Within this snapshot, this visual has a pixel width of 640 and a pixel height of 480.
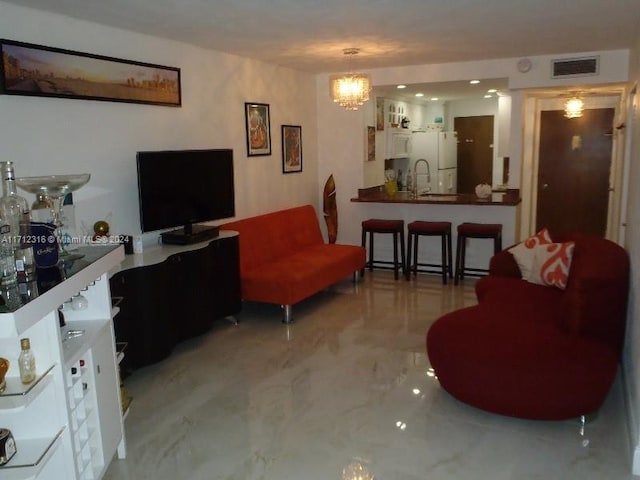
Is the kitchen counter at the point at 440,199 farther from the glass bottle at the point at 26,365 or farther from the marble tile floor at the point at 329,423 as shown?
the glass bottle at the point at 26,365

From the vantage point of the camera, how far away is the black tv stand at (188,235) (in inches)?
169

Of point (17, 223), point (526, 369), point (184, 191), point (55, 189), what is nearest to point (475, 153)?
point (184, 191)

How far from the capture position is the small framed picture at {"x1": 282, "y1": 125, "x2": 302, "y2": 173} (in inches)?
244

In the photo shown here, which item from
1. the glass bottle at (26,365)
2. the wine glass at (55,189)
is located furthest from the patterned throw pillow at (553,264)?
the glass bottle at (26,365)

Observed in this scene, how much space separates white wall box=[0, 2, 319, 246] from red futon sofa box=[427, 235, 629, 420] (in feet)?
8.40

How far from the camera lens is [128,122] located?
4.10 metres

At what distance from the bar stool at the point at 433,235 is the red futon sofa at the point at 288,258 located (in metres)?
0.66

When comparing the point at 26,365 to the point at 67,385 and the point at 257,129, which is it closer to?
the point at 67,385

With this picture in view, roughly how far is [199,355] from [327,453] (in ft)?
5.49

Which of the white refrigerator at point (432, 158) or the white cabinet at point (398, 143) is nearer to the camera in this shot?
the white cabinet at point (398, 143)

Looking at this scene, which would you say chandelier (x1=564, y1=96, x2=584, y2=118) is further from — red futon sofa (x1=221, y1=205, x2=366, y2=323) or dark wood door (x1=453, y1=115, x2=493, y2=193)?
red futon sofa (x1=221, y1=205, x2=366, y2=323)

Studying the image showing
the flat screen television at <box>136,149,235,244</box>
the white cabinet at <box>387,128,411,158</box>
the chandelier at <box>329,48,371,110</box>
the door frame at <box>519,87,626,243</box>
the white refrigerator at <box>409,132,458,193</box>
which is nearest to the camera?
the flat screen television at <box>136,149,235,244</box>

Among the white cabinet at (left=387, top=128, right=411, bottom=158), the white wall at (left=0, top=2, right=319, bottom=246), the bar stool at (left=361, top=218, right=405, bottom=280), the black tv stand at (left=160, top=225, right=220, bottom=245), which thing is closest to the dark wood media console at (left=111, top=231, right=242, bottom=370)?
the black tv stand at (left=160, top=225, right=220, bottom=245)

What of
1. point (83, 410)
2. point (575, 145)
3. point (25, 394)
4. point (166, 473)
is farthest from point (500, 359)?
point (575, 145)
